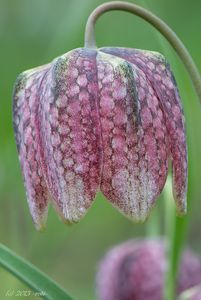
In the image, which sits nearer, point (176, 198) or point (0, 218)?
point (176, 198)

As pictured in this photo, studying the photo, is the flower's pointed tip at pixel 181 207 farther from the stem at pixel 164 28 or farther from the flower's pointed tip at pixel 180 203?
the stem at pixel 164 28

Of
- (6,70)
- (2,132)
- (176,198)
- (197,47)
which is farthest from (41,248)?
(176,198)

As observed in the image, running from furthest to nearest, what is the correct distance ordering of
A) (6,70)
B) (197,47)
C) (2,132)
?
(197,47), (6,70), (2,132)

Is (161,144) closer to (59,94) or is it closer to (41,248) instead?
(59,94)

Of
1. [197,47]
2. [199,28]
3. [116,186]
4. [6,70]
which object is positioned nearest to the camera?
[116,186]

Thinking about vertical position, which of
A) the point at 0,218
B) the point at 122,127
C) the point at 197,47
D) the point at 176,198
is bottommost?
the point at 0,218

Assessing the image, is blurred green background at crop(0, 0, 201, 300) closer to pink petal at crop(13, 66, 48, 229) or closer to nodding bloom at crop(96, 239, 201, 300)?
nodding bloom at crop(96, 239, 201, 300)

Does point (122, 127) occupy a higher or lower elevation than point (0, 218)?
higher
